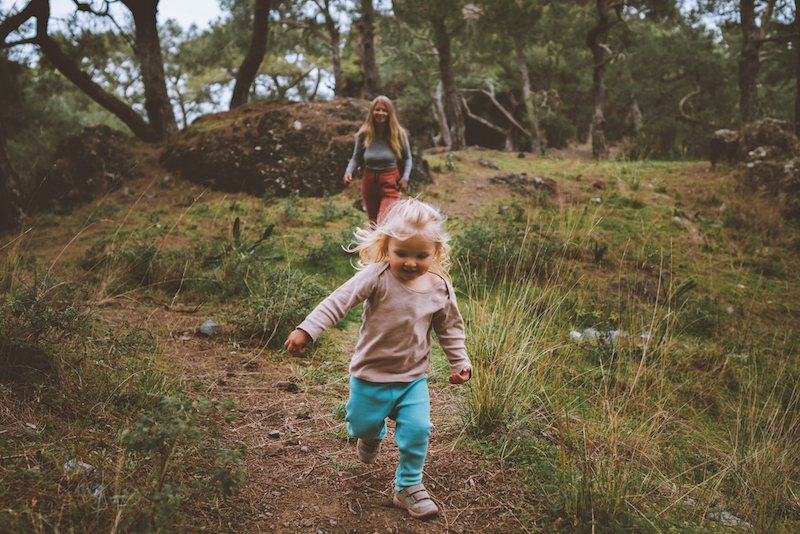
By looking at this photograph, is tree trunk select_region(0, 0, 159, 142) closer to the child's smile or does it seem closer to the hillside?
the hillside

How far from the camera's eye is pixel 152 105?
10812 mm

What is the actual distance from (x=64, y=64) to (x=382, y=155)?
8.85 metres

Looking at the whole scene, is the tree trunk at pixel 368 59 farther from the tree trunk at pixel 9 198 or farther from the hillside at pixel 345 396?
the tree trunk at pixel 9 198

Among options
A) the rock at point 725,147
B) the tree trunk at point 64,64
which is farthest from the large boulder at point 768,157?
the tree trunk at point 64,64

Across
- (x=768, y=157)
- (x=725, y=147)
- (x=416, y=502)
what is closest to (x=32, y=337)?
(x=416, y=502)

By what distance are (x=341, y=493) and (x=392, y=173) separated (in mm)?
4006

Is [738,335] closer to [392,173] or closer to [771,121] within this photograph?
[392,173]

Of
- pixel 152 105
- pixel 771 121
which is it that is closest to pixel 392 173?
pixel 152 105

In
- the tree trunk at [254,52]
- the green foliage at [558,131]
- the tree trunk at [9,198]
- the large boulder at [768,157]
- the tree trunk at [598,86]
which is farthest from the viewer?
the green foliage at [558,131]

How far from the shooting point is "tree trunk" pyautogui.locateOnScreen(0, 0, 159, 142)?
8.48m

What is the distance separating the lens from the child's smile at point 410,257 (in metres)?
2.08

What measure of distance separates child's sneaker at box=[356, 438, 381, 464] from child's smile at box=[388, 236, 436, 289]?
79 centimetres

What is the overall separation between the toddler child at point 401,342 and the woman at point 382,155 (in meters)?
3.26

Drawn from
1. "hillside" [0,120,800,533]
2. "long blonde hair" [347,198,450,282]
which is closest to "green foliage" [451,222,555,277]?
"hillside" [0,120,800,533]
